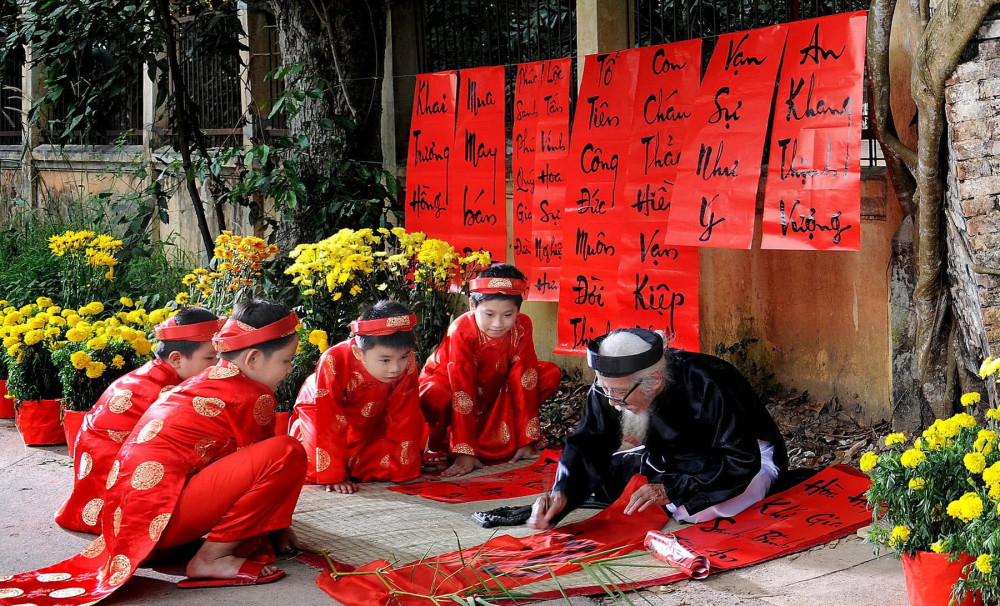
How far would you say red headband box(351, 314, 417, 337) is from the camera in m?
4.62

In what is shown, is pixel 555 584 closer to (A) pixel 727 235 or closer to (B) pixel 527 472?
(B) pixel 527 472

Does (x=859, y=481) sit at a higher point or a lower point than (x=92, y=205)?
lower

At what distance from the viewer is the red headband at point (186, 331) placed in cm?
442

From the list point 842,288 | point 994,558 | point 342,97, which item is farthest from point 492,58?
point 994,558

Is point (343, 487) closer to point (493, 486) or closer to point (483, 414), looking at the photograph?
point (493, 486)

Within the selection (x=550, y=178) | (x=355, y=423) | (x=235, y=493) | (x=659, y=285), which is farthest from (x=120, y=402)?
(x=550, y=178)

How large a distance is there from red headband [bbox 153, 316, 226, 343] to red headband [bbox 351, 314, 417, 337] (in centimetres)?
63

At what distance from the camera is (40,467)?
17.5 ft

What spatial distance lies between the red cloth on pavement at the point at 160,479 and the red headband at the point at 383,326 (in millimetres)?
834

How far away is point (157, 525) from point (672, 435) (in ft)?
6.48

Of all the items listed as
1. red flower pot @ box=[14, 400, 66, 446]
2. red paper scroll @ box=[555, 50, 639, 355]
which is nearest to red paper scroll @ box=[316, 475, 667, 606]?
red paper scroll @ box=[555, 50, 639, 355]

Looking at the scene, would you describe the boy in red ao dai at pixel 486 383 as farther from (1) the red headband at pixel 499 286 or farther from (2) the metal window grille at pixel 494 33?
(2) the metal window grille at pixel 494 33

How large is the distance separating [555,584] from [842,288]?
250 centimetres

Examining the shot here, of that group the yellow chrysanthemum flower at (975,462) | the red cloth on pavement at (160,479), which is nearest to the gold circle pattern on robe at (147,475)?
the red cloth on pavement at (160,479)
